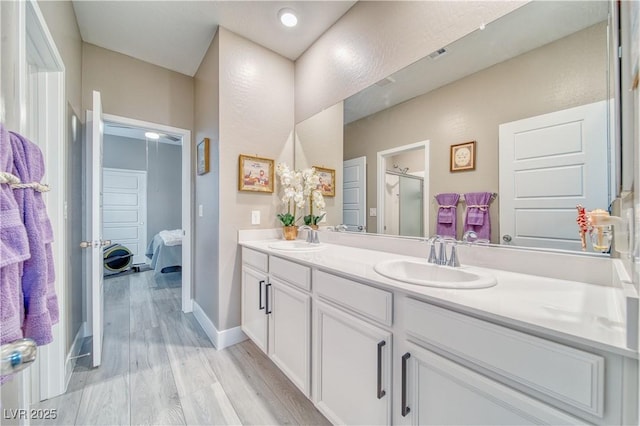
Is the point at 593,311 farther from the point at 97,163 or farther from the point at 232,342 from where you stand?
the point at 97,163

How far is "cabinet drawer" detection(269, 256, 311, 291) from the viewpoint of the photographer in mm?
1363

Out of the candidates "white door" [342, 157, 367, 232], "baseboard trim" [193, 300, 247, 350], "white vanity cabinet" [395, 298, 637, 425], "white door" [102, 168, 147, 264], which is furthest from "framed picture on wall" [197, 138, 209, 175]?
"white door" [102, 168, 147, 264]

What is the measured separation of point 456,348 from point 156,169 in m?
5.92

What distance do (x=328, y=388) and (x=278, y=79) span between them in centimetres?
255

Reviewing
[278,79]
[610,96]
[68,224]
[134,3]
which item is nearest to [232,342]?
[68,224]

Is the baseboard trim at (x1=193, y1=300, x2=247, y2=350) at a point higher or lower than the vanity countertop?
lower

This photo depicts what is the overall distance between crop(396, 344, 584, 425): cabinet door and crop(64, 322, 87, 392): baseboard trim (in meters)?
2.13

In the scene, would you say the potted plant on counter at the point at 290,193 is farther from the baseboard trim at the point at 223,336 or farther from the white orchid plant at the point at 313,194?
the baseboard trim at the point at 223,336

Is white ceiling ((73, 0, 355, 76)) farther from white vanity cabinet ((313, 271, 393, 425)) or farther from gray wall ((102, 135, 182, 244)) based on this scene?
gray wall ((102, 135, 182, 244))

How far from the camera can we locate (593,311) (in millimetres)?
680

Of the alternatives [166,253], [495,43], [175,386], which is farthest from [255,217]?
[166,253]

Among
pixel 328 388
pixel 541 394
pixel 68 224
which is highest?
pixel 68 224

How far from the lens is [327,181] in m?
2.19

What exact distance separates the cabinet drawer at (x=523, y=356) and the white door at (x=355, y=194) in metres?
1.08
